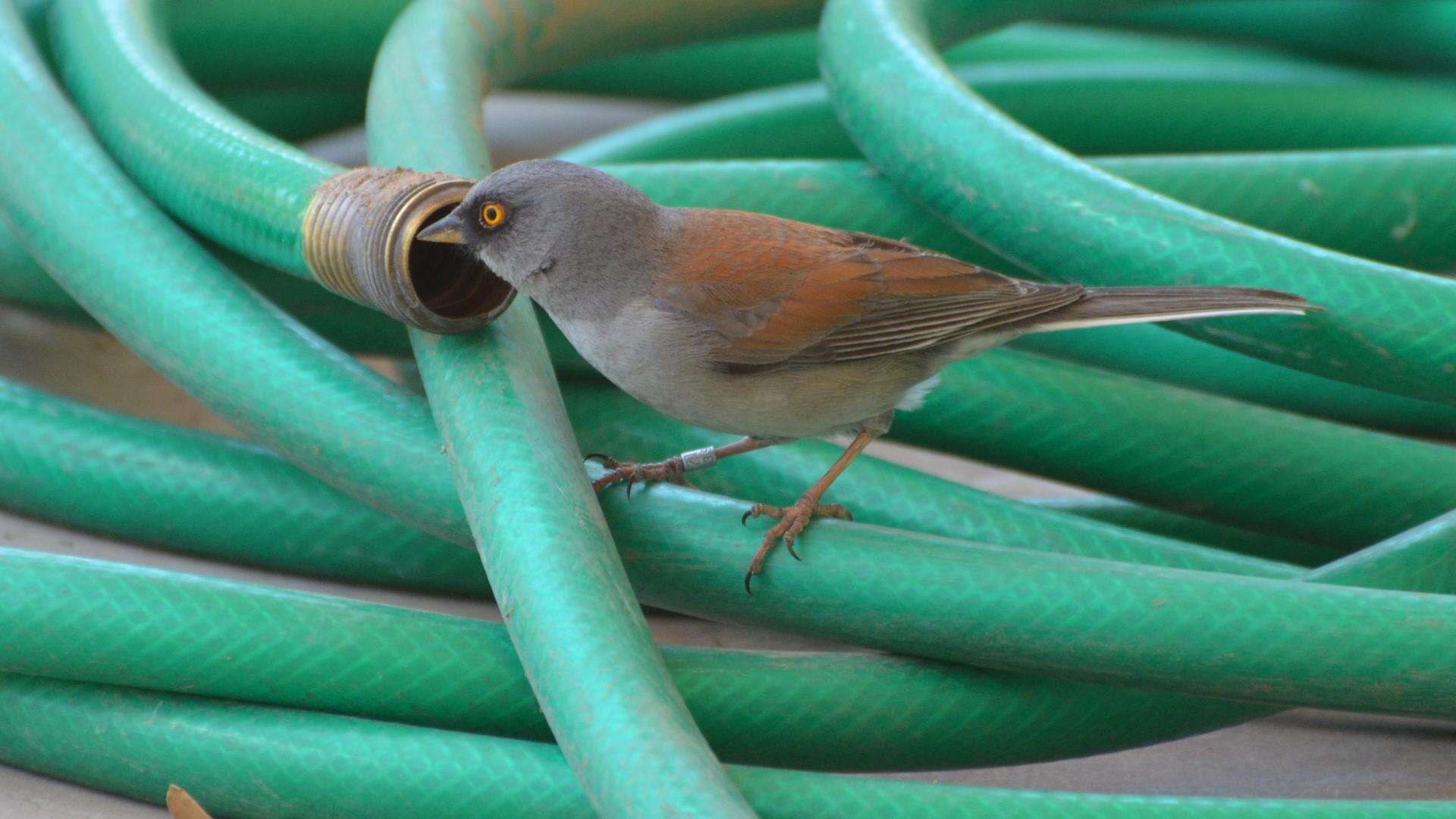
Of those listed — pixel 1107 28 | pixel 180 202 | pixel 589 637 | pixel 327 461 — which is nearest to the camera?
pixel 589 637

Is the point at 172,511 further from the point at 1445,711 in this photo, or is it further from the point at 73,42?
the point at 1445,711

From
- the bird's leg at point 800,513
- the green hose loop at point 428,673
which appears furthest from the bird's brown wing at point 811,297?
the green hose loop at point 428,673

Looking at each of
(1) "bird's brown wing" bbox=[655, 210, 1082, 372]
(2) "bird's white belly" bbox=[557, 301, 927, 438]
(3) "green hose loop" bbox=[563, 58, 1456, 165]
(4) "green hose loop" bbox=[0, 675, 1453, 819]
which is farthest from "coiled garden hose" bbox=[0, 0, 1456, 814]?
(3) "green hose loop" bbox=[563, 58, 1456, 165]

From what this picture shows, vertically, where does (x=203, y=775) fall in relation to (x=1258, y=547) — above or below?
below

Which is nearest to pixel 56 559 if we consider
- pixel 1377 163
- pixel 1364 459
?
pixel 1364 459

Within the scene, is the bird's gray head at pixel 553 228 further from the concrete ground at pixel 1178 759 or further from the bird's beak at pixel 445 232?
the concrete ground at pixel 1178 759

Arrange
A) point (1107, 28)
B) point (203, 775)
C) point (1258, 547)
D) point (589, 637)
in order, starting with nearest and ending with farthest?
1. point (589, 637)
2. point (203, 775)
3. point (1258, 547)
4. point (1107, 28)
